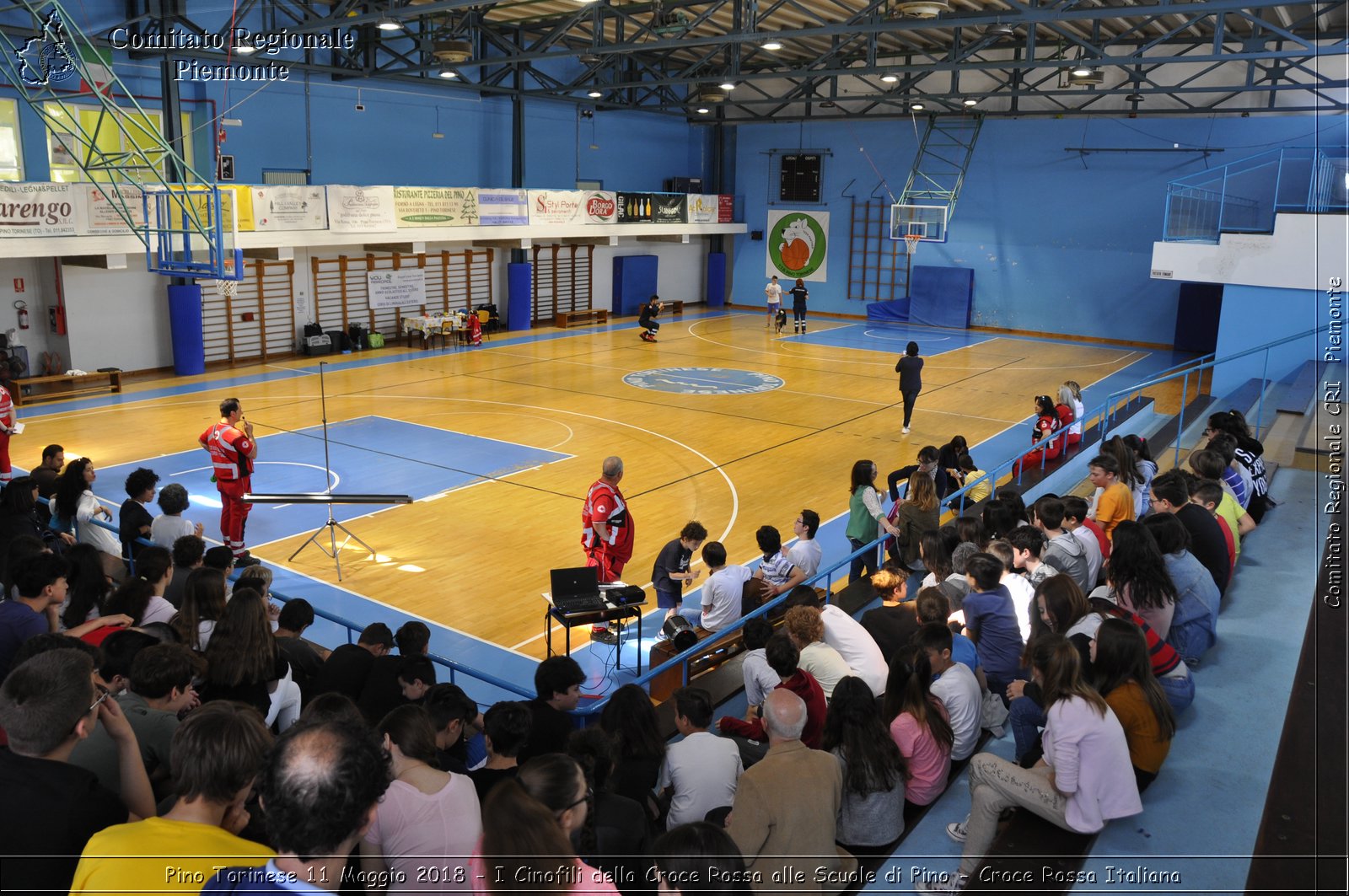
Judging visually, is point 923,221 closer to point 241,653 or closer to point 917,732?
point 917,732

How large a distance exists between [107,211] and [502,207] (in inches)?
385

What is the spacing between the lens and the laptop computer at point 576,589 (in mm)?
7773

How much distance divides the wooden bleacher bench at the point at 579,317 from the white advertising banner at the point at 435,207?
542 centimetres

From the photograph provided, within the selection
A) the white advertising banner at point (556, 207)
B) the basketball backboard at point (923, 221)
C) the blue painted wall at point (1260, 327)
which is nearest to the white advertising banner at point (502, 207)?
the white advertising banner at point (556, 207)

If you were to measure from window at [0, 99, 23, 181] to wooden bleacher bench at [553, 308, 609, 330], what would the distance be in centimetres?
1447

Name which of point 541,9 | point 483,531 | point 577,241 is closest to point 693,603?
point 483,531

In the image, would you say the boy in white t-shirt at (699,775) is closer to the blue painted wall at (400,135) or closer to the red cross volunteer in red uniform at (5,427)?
the red cross volunteer in red uniform at (5,427)

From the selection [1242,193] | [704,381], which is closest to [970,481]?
[704,381]

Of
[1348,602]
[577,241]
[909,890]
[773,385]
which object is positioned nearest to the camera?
[909,890]

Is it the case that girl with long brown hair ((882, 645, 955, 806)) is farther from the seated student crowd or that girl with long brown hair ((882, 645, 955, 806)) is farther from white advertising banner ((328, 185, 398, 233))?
white advertising banner ((328, 185, 398, 233))

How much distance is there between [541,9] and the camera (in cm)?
2453

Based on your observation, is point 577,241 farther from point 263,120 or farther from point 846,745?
point 846,745

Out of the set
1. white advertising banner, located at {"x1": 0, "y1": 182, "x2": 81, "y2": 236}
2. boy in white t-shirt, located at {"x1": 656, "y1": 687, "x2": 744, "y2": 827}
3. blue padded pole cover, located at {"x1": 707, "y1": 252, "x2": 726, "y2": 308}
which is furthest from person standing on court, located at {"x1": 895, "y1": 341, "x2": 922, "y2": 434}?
blue padded pole cover, located at {"x1": 707, "y1": 252, "x2": 726, "y2": 308}

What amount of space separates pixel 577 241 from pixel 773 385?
39.1 feet
